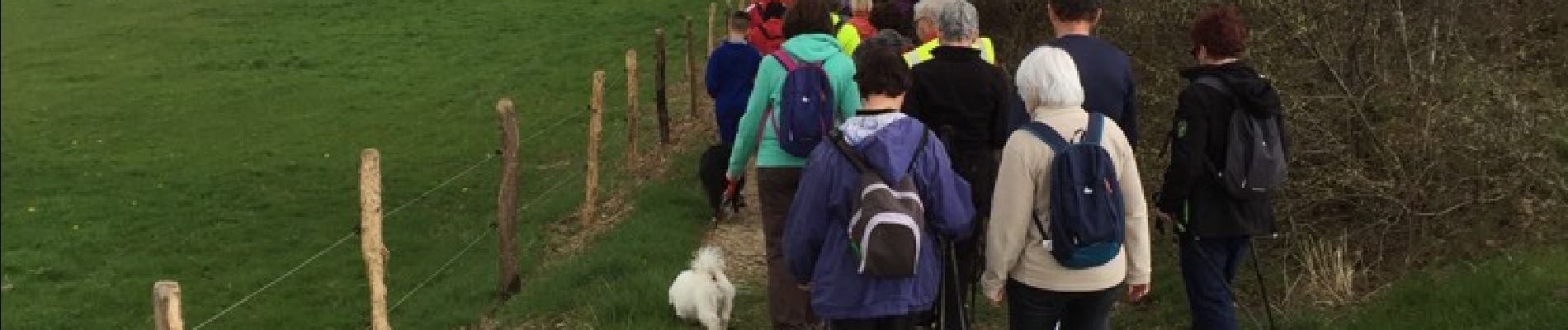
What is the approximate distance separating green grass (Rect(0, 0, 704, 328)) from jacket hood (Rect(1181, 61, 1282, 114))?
3.68 metres

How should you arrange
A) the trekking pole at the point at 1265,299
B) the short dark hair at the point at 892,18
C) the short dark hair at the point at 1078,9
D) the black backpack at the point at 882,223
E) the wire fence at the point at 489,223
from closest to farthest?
the black backpack at the point at 882,223 → the short dark hair at the point at 1078,9 → the trekking pole at the point at 1265,299 → the short dark hair at the point at 892,18 → the wire fence at the point at 489,223

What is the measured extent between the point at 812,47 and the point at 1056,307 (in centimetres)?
164

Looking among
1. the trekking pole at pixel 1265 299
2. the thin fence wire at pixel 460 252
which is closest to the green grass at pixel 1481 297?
the trekking pole at pixel 1265 299

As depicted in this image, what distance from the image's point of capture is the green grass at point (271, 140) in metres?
10.1

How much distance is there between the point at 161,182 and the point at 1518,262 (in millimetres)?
13832

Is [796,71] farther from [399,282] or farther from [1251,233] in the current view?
[399,282]

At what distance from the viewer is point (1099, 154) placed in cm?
366

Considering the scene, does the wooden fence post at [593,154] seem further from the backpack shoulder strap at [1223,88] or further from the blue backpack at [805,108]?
the backpack shoulder strap at [1223,88]

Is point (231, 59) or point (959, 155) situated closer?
point (959, 155)

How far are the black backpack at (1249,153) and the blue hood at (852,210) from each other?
1222mm

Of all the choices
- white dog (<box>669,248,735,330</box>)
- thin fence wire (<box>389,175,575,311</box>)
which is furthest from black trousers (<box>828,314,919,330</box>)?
thin fence wire (<box>389,175,575,311</box>)

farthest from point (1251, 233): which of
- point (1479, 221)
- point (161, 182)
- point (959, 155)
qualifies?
point (161, 182)

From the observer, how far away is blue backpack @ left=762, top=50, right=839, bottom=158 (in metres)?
4.85

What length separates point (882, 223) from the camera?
3.54 metres
